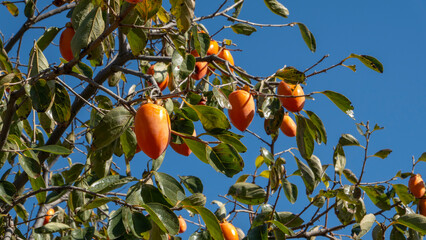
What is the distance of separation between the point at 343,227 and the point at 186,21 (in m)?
1.46

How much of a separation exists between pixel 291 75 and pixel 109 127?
0.64 m

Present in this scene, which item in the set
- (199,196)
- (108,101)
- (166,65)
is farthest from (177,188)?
(108,101)

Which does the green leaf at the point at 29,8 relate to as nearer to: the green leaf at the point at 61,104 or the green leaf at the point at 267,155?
the green leaf at the point at 61,104

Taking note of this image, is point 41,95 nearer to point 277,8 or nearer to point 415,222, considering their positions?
point 277,8

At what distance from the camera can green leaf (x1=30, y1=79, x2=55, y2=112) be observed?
1.58 metres

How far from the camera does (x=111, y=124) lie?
1300mm

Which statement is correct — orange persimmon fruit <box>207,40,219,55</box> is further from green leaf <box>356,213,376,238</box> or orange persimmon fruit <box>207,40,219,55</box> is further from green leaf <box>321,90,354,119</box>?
green leaf <box>356,213,376,238</box>

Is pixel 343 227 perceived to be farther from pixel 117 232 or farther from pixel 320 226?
pixel 117 232

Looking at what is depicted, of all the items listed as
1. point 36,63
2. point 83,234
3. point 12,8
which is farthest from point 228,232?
point 12,8

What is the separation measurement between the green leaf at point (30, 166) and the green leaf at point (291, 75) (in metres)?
0.94

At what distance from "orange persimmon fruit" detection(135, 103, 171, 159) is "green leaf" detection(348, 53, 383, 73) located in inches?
32.3

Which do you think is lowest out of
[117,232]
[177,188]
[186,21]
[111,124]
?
[117,232]

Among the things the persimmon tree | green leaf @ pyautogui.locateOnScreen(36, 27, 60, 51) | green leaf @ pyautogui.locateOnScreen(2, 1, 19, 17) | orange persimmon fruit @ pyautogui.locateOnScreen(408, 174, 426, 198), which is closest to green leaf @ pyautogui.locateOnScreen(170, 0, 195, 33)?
the persimmon tree

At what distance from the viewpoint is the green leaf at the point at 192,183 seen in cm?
188
